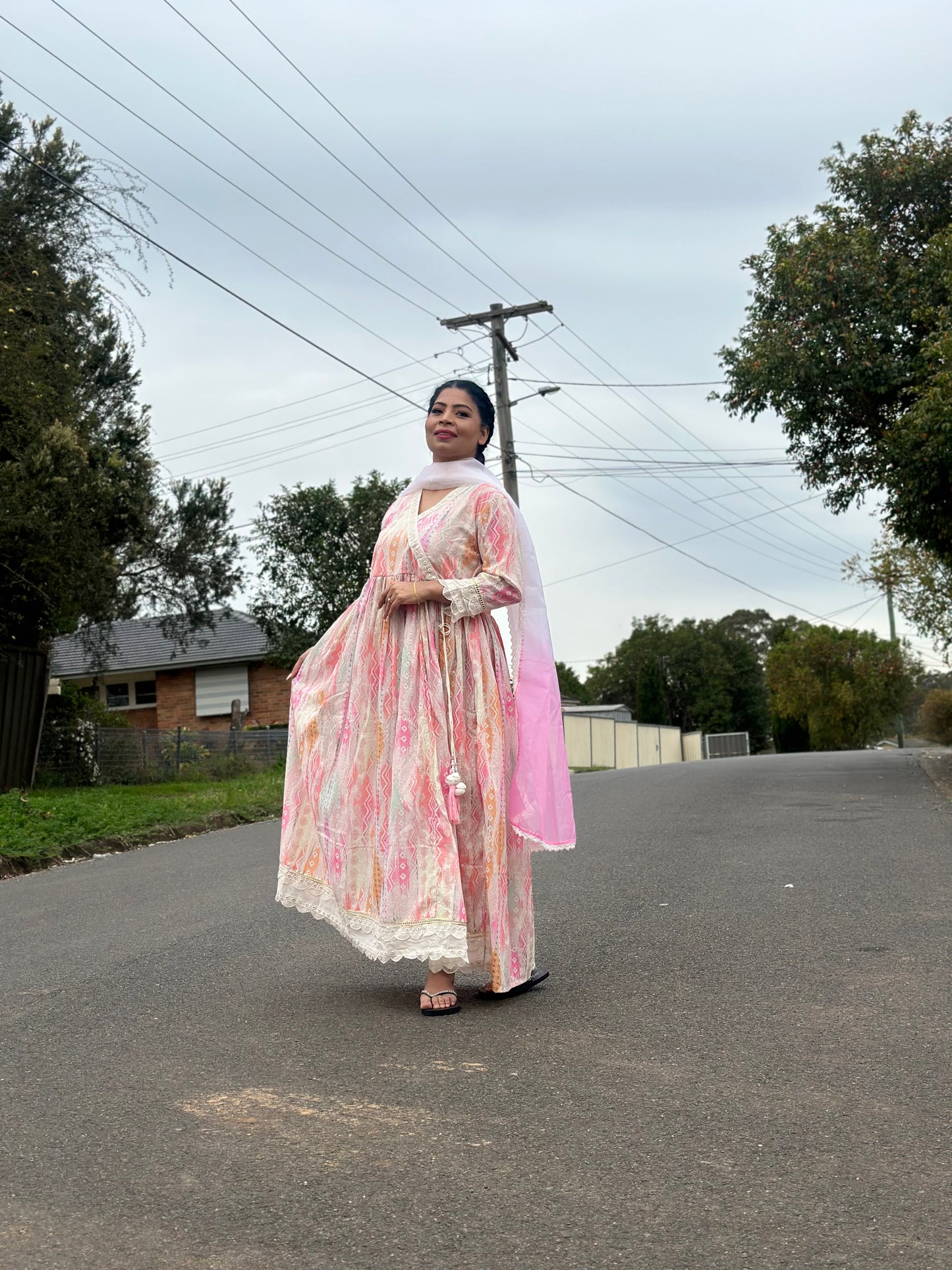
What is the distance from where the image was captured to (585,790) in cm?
1747

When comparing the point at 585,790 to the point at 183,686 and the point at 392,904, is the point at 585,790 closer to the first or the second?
the point at 392,904

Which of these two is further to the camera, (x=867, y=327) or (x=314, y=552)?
(x=314, y=552)

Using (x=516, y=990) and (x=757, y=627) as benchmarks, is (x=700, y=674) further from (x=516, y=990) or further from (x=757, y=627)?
(x=516, y=990)

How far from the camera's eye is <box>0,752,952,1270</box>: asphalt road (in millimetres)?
2463

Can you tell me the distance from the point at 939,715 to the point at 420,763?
42.5 meters

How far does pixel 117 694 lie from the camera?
46.5 meters

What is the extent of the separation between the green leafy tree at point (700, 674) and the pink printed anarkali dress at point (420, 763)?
86.0 metres

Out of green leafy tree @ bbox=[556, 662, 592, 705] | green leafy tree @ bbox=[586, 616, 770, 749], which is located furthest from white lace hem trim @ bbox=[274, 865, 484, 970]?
green leafy tree @ bbox=[556, 662, 592, 705]

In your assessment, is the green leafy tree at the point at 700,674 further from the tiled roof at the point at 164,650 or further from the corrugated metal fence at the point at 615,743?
the tiled roof at the point at 164,650

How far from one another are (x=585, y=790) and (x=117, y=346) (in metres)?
11.4

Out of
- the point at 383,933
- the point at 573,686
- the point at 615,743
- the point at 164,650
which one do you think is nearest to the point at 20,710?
the point at 383,933

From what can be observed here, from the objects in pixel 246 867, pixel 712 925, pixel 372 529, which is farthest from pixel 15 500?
pixel 372 529

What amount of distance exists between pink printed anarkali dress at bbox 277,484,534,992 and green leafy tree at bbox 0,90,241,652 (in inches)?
430

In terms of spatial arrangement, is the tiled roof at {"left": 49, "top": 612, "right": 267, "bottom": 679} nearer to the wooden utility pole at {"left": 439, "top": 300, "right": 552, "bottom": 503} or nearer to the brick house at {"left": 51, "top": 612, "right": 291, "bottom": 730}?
the brick house at {"left": 51, "top": 612, "right": 291, "bottom": 730}
